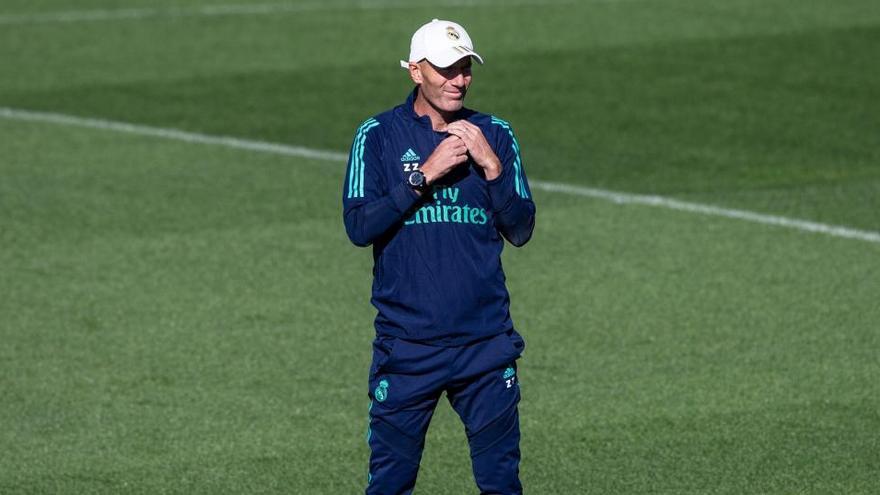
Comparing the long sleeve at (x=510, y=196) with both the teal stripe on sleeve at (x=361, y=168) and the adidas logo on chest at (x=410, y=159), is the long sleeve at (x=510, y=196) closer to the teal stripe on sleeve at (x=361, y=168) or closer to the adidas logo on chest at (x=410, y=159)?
the adidas logo on chest at (x=410, y=159)

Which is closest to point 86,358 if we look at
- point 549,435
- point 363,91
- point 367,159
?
point 549,435

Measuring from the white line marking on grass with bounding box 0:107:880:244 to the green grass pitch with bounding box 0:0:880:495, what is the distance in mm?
146

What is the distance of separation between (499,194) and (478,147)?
0.20 meters

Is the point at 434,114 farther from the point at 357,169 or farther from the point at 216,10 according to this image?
the point at 216,10

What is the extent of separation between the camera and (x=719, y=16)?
19.7 meters

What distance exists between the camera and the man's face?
19.3ft

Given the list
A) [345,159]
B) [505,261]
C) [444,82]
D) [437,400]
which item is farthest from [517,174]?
[345,159]

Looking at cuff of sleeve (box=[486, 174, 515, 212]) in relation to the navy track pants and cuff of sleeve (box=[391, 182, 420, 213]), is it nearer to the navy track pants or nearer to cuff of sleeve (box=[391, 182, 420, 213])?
cuff of sleeve (box=[391, 182, 420, 213])

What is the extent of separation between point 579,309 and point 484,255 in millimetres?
4067

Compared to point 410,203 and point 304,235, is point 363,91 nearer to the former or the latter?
point 304,235

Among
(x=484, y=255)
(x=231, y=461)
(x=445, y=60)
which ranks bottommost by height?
(x=231, y=461)

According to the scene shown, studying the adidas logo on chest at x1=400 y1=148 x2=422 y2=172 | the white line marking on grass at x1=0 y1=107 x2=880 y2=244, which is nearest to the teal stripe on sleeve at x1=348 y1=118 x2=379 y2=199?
the adidas logo on chest at x1=400 y1=148 x2=422 y2=172

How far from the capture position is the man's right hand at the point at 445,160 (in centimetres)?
572

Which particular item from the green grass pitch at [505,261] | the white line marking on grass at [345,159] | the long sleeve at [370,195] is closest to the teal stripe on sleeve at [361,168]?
the long sleeve at [370,195]
